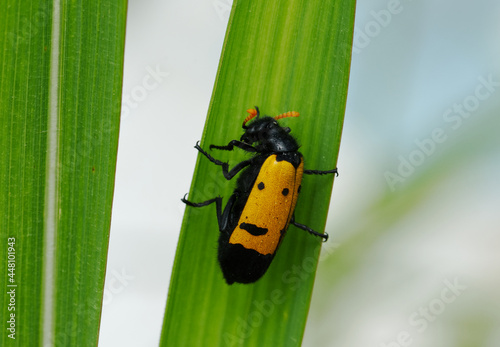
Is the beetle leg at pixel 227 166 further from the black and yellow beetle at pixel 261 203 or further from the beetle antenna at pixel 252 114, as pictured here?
the beetle antenna at pixel 252 114

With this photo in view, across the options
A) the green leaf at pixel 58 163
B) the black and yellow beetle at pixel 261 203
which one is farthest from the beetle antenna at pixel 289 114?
the green leaf at pixel 58 163

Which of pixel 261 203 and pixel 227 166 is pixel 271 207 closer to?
pixel 261 203

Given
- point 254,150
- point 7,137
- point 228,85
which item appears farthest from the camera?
point 254,150

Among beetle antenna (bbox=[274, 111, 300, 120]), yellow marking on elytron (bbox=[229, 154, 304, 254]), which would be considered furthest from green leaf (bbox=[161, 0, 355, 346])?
yellow marking on elytron (bbox=[229, 154, 304, 254])

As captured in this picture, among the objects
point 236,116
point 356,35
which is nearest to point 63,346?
point 236,116

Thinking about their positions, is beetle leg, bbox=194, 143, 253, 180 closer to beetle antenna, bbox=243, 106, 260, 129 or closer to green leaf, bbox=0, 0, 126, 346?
beetle antenna, bbox=243, 106, 260, 129

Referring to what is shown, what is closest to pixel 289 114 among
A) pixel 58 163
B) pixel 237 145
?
pixel 237 145

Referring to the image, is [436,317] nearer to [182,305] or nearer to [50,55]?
[182,305]
